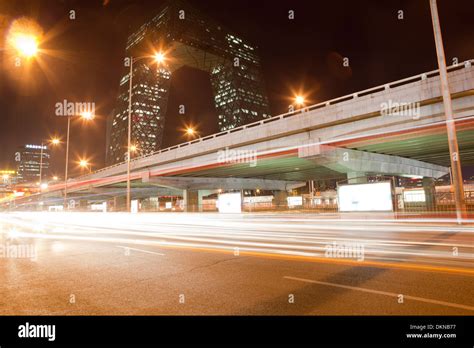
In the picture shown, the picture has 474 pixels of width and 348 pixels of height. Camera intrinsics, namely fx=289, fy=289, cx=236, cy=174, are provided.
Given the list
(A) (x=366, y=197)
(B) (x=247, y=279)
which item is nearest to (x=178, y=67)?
(A) (x=366, y=197)

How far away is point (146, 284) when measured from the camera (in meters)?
5.86

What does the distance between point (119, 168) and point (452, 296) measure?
48.2 meters

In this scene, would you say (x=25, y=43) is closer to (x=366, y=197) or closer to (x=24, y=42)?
(x=24, y=42)

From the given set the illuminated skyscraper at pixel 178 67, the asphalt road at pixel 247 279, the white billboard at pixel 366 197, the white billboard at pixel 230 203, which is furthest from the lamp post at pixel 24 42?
the illuminated skyscraper at pixel 178 67

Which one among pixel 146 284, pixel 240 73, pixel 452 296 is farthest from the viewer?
pixel 240 73

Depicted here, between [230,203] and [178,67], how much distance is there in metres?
103

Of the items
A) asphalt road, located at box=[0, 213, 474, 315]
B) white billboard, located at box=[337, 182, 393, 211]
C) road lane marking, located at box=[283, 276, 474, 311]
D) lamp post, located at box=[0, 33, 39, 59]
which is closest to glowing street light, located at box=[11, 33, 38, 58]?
lamp post, located at box=[0, 33, 39, 59]

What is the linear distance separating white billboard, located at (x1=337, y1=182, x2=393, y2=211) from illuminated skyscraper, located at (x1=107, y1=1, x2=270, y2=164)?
81600 mm

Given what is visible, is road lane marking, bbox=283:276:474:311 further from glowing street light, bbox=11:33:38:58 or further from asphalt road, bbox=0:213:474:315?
glowing street light, bbox=11:33:38:58

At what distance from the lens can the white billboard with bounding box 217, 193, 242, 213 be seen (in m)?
23.8
